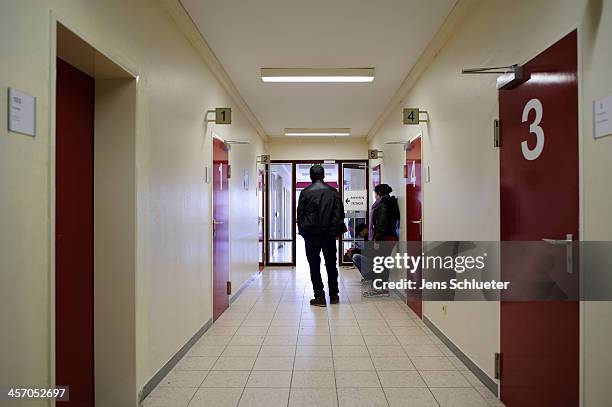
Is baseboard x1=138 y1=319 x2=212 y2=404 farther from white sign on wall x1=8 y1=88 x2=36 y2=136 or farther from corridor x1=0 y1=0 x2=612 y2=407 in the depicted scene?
white sign on wall x1=8 y1=88 x2=36 y2=136

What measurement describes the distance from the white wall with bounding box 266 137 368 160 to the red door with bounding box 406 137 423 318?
3829mm

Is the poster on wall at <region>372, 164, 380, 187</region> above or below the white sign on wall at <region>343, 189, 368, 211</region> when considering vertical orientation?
above

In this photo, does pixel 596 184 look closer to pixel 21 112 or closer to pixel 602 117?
pixel 602 117

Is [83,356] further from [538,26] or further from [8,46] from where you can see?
[538,26]

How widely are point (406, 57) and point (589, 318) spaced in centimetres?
326

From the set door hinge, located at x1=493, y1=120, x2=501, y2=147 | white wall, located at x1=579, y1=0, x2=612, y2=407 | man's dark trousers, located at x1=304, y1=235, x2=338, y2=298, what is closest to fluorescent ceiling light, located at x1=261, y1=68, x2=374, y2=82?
man's dark trousers, located at x1=304, y1=235, x2=338, y2=298

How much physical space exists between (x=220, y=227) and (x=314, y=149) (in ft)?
15.0

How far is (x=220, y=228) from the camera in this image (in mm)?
4664

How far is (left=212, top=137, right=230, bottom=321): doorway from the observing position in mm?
4395

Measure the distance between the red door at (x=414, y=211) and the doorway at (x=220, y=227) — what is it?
2.25 m

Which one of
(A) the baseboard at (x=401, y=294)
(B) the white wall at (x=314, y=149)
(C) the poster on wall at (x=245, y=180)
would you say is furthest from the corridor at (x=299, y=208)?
(B) the white wall at (x=314, y=149)

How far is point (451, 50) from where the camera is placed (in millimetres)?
3426

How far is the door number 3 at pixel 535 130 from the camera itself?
6.59 feet

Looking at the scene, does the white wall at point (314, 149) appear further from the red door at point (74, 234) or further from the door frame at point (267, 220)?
the red door at point (74, 234)
